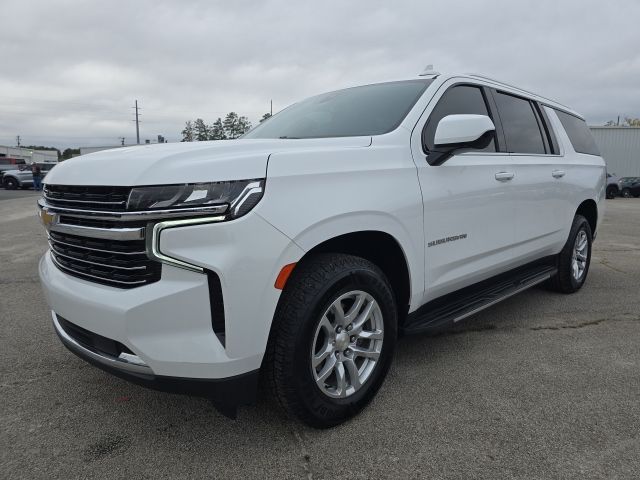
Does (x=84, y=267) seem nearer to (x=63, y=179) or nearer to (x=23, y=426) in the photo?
(x=63, y=179)

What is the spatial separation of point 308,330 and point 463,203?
1.41 metres

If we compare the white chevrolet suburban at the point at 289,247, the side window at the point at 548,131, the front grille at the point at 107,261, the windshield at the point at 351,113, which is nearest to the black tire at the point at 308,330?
the white chevrolet suburban at the point at 289,247

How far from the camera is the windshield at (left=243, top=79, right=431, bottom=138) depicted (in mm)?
2936

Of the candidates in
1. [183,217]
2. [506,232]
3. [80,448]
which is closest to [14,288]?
[80,448]

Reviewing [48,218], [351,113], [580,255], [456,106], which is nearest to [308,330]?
[48,218]

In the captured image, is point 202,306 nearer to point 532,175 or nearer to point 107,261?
point 107,261

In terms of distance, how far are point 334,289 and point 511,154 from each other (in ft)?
6.98

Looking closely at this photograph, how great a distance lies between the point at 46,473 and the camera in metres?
2.08

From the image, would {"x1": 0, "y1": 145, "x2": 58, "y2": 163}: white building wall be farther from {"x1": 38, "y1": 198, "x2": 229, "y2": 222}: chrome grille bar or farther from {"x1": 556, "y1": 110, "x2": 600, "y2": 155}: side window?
{"x1": 38, "y1": 198, "x2": 229, "y2": 222}: chrome grille bar

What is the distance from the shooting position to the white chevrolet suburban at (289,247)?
1.90 m

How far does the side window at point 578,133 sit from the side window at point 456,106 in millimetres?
1752

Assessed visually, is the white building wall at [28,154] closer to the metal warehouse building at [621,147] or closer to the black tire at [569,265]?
the metal warehouse building at [621,147]

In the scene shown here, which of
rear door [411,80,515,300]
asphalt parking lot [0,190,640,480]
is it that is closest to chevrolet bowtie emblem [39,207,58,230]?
asphalt parking lot [0,190,640,480]

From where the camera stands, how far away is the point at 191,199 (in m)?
1.90
